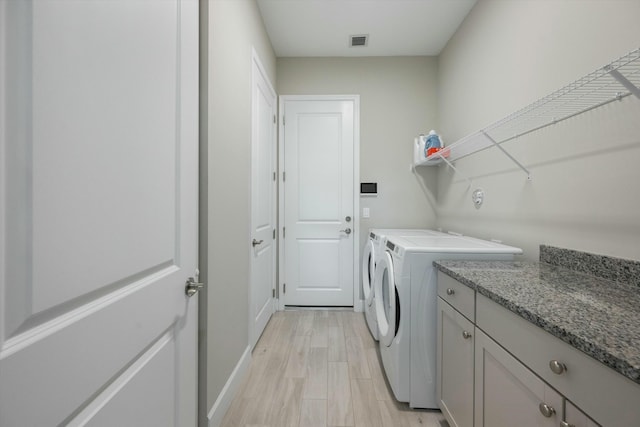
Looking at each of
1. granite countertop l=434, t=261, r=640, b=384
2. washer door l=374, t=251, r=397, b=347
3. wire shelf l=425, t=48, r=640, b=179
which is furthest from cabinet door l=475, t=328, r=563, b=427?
wire shelf l=425, t=48, r=640, b=179

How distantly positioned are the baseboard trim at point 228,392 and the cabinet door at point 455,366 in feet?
3.66

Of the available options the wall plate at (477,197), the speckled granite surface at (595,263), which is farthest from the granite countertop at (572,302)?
the wall plate at (477,197)

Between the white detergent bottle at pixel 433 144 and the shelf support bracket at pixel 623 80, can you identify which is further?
the white detergent bottle at pixel 433 144

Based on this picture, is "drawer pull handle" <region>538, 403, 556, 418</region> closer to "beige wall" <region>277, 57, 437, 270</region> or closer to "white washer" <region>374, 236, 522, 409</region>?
"white washer" <region>374, 236, 522, 409</region>

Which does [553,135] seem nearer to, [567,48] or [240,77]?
[567,48]

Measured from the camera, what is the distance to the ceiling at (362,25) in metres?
2.16

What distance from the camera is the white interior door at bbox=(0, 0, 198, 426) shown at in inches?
16.0

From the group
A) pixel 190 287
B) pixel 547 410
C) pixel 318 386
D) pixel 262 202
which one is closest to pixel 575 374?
pixel 547 410

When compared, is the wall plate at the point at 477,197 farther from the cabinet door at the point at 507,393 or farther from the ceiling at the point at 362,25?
the ceiling at the point at 362,25

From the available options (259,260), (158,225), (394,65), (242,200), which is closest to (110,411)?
(158,225)

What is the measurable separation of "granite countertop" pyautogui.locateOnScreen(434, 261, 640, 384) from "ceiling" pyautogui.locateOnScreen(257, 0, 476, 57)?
6.82ft

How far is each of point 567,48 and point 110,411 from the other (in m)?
2.15

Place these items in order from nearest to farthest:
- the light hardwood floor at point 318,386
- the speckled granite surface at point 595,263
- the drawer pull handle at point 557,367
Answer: the drawer pull handle at point 557,367, the speckled granite surface at point 595,263, the light hardwood floor at point 318,386

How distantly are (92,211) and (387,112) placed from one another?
286cm
